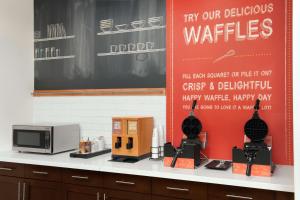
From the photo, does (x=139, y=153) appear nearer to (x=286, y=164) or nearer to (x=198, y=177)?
(x=198, y=177)

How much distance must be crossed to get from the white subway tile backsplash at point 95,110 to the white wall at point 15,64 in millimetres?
246

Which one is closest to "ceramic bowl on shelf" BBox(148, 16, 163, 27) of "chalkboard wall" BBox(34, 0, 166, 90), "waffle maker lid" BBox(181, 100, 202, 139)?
"chalkboard wall" BBox(34, 0, 166, 90)

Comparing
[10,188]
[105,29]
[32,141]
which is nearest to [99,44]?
[105,29]

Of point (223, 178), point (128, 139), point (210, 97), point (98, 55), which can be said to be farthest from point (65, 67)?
point (223, 178)

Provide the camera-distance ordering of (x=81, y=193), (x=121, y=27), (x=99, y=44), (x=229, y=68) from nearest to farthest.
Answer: (x=81, y=193) → (x=229, y=68) → (x=121, y=27) → (x=99, y=44)

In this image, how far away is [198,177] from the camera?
7.64 ft

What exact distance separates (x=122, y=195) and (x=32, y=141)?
1.30m

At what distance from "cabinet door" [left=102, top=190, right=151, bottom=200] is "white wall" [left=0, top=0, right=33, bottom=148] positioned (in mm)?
1628

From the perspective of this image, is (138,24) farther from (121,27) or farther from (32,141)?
(32,141)

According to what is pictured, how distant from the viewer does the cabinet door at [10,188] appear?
10.3 ft

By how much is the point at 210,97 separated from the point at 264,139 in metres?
0.66

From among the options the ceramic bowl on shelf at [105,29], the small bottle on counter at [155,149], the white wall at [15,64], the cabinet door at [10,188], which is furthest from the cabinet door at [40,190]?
the ceramic bowl on shelf at [105,29]

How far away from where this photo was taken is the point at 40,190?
9.95 ft
